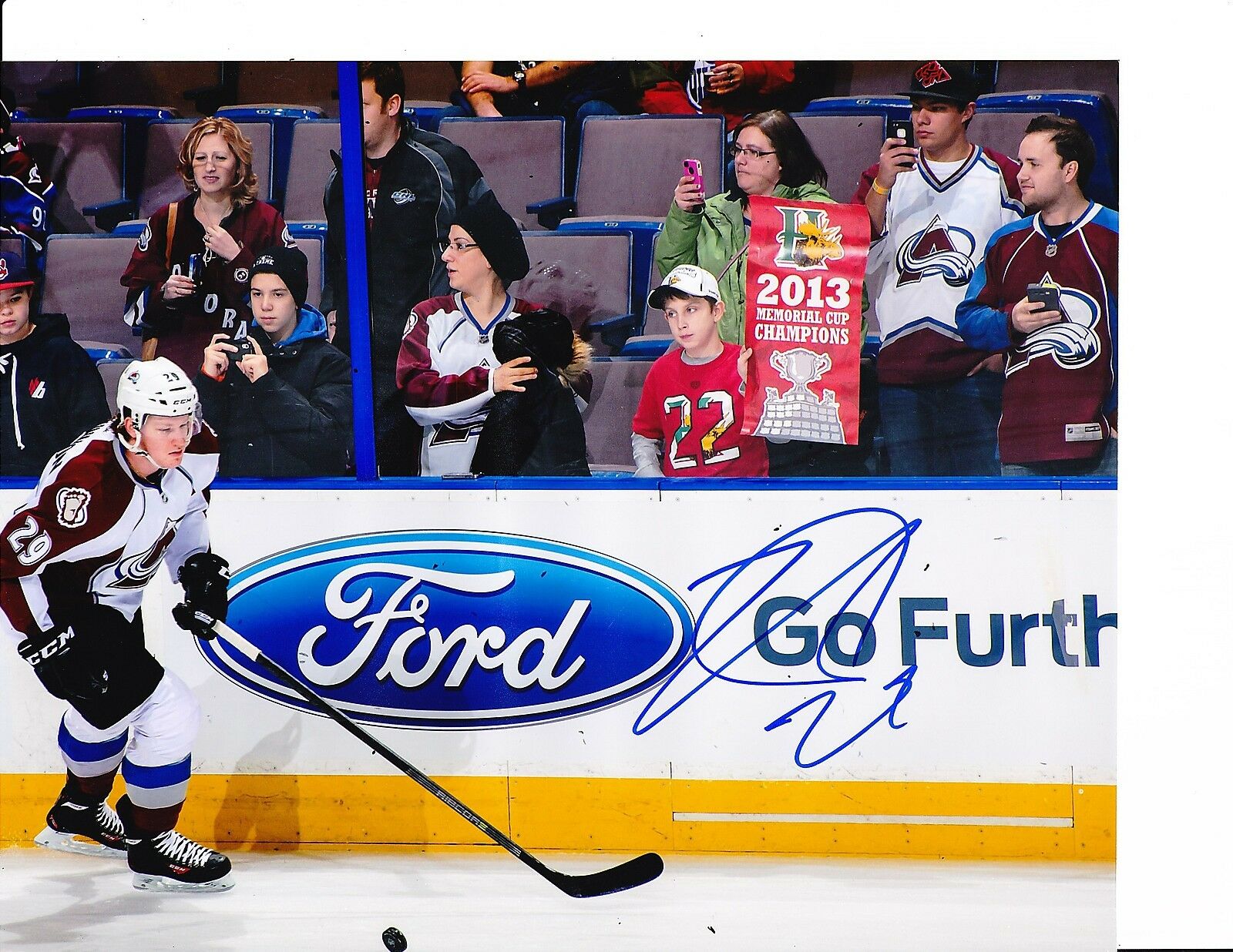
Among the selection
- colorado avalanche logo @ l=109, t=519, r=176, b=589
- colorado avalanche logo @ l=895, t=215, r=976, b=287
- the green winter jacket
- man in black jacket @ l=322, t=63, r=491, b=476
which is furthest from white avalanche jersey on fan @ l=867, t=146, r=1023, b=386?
colorado avalanche logo @ l=109, t=519, r=176, b=589

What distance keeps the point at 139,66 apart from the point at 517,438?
4.66 ft

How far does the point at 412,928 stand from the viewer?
119 inches

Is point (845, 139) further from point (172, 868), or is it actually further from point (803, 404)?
point (172, 868)

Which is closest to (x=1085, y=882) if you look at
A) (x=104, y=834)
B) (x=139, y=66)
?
(x=104, y=834)

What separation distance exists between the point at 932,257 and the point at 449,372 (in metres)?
1.34

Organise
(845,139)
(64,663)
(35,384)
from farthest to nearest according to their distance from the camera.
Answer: (35,384)
(845,139)
(64,663)

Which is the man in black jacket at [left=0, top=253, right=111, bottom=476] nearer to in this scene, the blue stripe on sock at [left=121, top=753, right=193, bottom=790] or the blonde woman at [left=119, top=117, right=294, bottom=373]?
the blonde woman at [left=119, top=117, right=294, bottom=373]

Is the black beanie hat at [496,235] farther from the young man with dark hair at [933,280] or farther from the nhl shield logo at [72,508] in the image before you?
the nhl shield logo at [72,508]

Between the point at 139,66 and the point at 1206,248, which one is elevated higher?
the point at 139,66

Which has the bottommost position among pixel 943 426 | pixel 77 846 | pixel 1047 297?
pixel 77 846

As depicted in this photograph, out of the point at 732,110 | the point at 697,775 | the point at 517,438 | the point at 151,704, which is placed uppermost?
the point at 732,110

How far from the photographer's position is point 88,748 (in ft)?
10.5

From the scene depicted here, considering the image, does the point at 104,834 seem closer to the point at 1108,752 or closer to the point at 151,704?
the point at 151,704
